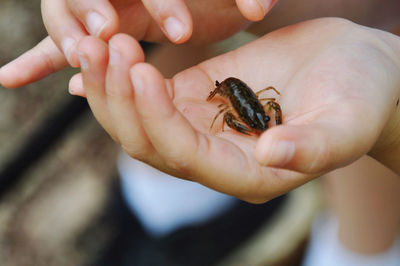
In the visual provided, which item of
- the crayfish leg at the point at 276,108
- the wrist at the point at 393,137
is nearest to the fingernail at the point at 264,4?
the crayfish leg at the point at 276,108

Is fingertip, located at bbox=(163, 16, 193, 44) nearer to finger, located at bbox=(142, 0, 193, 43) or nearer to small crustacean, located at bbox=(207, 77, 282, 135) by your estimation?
finger, located at bbox=(142, 0, 193, 43)

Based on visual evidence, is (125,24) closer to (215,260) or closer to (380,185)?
(215,260)

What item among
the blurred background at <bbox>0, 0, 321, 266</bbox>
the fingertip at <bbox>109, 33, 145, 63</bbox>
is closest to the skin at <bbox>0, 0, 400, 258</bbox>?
the fingertip at <bbox>109, 33, 145, 63</bbox>

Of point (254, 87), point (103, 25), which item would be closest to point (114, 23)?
point (103, 25)

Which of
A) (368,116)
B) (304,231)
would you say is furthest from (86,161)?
(368,116)

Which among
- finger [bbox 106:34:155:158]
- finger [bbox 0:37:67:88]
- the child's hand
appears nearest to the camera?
the child's hand
